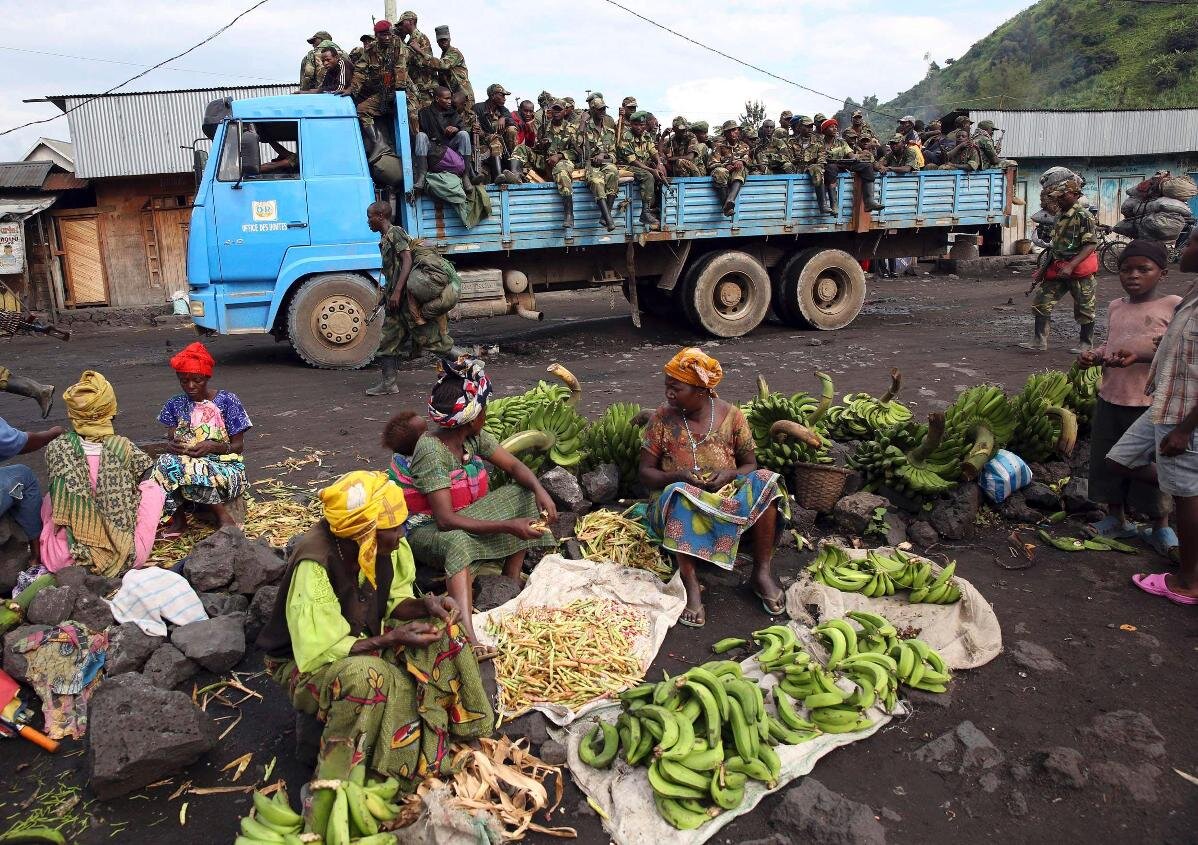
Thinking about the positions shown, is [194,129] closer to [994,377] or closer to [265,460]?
[265,460]

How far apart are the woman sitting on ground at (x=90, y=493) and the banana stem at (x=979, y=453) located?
4725 mm

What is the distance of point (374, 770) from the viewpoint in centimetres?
281

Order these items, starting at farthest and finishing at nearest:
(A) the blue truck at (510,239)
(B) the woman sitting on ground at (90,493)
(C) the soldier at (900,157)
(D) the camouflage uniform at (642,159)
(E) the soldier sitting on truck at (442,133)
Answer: (C) the soldier at (900,157), (D) the camouflage uniform at (642,159), (E) the soldier sitting on truck at (442,133), (A) the blue truck at (510,239), (B) the woman sitting on ground at (90,493)

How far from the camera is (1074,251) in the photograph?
372 inches

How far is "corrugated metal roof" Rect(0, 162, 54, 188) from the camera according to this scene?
17277 mm

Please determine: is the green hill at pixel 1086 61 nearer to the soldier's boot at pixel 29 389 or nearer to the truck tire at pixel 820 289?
the truck tire at pixel 820 289

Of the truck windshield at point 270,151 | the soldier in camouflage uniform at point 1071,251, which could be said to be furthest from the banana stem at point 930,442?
the truck windshield at point 270,151

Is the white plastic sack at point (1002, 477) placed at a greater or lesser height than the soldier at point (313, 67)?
lesser

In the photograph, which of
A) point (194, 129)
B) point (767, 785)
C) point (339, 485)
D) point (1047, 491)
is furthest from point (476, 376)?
point (194, 129)

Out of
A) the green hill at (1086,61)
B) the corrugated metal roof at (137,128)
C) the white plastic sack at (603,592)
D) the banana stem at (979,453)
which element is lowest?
the white plastic sack at (603,592)

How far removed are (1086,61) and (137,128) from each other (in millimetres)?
45377

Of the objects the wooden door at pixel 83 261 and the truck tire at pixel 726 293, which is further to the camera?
the wooden door at pixel 83 261

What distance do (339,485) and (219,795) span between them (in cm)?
124

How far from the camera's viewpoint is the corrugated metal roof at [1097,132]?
23.5 meters
